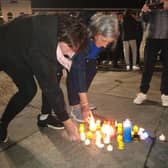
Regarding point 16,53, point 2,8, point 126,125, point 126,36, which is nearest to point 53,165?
point 126,125

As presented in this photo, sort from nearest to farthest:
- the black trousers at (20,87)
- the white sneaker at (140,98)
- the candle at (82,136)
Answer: the black trousers at (20,87), the candle at (82,136), the white sneaker at (140,98)

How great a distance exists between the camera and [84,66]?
10.5 ft

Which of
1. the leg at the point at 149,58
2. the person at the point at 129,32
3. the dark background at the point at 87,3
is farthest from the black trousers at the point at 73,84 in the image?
the dark background at the point at 87,3

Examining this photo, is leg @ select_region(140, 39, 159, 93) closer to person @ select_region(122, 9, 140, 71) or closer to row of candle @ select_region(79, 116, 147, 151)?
row of candle @ select_region(79, 116, 147, 151)

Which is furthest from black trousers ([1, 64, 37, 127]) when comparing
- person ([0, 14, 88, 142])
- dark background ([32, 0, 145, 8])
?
dark background ([32, 0, 145, 8])

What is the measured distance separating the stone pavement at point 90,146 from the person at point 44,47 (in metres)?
0.30

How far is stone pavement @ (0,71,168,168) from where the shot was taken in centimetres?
275

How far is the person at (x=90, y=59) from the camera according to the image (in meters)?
2.57

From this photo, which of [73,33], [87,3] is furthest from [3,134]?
[87,3]

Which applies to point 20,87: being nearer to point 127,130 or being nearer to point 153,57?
point 127,130

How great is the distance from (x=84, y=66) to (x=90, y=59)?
0.44 m

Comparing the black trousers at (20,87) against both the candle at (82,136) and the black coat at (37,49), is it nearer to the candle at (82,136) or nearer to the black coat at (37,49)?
the black coat at (37,49)

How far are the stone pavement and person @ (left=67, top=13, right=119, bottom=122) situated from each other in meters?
0.44

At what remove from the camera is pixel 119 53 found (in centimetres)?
775
